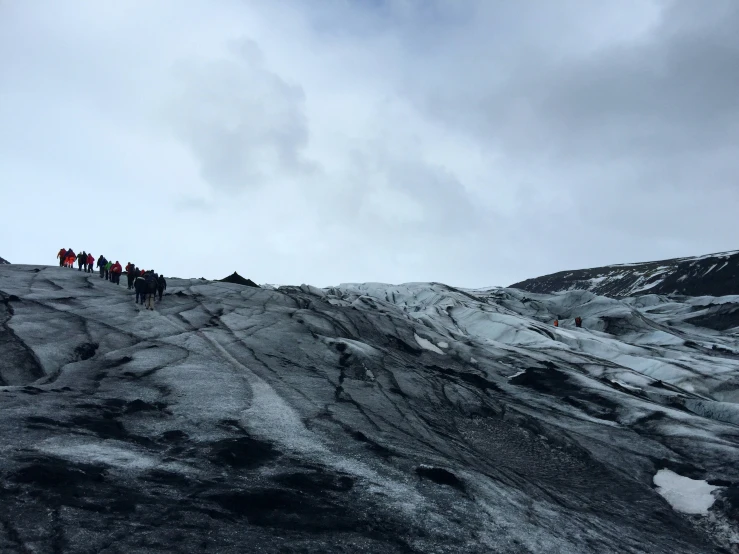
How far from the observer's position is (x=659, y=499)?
52.4 feet

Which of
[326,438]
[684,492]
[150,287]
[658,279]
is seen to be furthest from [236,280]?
[658,279]

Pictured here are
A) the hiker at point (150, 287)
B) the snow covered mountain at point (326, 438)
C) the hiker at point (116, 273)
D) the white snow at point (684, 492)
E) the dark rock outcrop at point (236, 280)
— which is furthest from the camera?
the dark rock outcrop at point (236, 280)

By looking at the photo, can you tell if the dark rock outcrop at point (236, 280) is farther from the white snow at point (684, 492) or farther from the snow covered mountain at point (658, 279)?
the snow covered mountain at point (658, 279)

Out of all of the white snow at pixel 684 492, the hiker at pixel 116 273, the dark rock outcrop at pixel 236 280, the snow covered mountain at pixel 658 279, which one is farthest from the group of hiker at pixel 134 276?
the snow covered mountain at pixel 658 279

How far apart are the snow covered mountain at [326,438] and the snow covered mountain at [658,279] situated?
3399 inches

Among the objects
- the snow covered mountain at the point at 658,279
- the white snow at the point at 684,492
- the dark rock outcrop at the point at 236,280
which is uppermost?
the snow covered mountain at the point at 658,279

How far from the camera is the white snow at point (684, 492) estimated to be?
1536cm

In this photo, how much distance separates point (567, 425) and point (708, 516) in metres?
7.13

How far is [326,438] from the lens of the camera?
15016mm

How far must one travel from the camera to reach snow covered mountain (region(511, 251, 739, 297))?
107 metres

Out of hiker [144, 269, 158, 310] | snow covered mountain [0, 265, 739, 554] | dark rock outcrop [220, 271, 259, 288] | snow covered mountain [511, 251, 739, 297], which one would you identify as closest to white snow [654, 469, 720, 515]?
snow covered mountain [0, 265, 739, 554]

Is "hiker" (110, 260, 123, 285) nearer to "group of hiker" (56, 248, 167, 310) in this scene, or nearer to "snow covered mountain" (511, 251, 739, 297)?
"group of hiker" (56, 248, 167, 310)

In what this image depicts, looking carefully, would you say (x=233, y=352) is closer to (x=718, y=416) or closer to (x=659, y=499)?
(x=659, y=499)

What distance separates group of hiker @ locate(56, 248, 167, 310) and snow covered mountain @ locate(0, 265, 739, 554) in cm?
100
